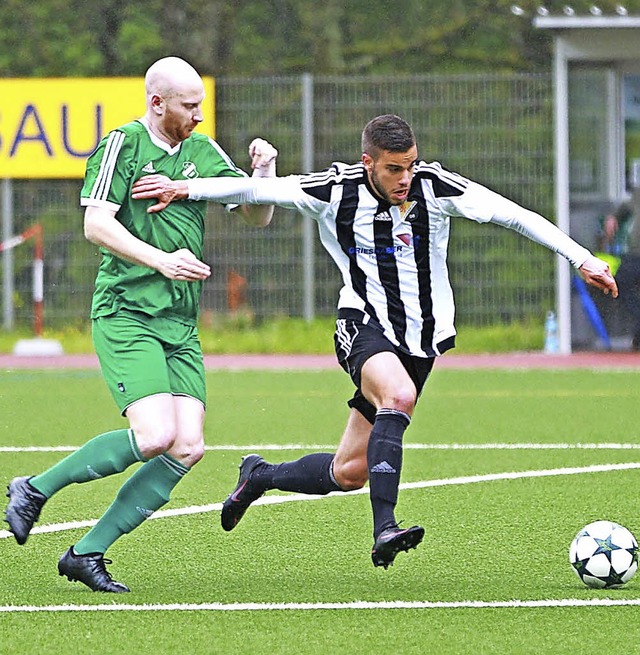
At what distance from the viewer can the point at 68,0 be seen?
98.4ft

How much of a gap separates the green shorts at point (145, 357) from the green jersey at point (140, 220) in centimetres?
4

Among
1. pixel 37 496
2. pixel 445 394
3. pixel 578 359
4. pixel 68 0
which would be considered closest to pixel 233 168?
pixel 37 496

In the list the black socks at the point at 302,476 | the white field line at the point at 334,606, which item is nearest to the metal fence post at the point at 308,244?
the black socks at the point at 302,476

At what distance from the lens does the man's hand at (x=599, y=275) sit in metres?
6.24

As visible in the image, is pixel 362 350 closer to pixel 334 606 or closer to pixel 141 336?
pixel 141 336

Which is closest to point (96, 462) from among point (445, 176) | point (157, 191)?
point (157, 191)

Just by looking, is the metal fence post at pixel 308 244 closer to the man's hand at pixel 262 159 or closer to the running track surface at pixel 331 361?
the running track surface at pixel 331 361

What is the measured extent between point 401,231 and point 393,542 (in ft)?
4.24

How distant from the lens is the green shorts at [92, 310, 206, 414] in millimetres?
6047

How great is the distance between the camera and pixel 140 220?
6.13 meters

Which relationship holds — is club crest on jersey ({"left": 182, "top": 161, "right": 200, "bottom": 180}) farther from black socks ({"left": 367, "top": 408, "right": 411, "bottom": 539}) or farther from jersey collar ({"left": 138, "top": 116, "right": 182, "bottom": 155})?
black socks ({"left": 367, "top": 408, "right": 411, "bottom": 539})

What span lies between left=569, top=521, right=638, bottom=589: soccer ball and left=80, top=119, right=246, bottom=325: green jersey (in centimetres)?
169

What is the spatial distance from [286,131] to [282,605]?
14.7 meters

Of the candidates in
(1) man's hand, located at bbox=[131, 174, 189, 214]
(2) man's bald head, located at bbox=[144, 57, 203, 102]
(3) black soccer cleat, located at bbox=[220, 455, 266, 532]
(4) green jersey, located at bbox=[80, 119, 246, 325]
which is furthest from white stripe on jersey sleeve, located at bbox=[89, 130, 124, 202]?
(3) black soccer cleat, located at bbox=[220, 455, 266, 532]
